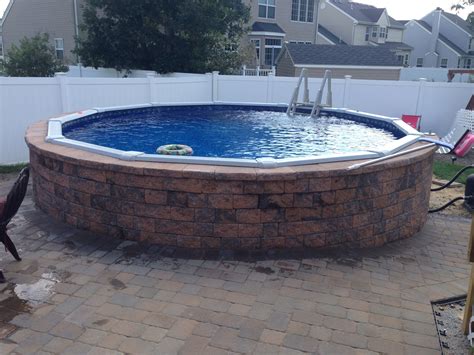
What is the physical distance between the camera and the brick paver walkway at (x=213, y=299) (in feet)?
9.56

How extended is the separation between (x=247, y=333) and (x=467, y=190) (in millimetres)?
1963

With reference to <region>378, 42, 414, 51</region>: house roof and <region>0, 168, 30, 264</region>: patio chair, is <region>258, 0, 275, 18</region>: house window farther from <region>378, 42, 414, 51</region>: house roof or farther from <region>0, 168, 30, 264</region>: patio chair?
<region>0, 168, 30, 264</region>: patio chair

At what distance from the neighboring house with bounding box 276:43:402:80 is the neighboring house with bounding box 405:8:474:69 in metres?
19.0

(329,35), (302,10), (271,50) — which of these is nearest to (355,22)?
(329,35)

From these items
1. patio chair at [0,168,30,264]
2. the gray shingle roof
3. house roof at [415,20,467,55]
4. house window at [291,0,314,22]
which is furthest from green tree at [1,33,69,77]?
house roof at [415,20,467,55]

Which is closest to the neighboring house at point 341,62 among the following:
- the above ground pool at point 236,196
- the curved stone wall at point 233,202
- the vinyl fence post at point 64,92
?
the vinyl fence post at point 64,92

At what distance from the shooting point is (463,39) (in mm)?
39312

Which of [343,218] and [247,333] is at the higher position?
[343,218]

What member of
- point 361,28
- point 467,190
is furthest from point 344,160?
point 361,28

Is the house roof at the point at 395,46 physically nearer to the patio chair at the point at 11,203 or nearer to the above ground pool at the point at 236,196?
the above ground pool at the point at 236,196

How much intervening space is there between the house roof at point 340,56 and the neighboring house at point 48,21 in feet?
38.3

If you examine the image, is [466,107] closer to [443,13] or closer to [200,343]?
[200,343]

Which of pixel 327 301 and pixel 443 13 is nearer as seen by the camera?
pixel 327 301

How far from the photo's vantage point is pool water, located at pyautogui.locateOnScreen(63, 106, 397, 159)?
22.5 feet
